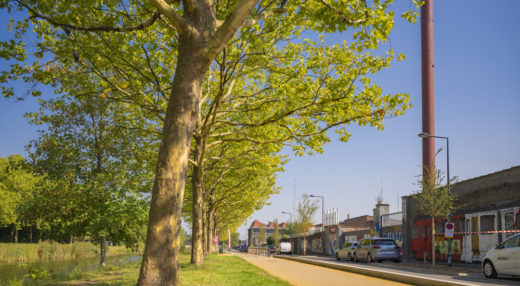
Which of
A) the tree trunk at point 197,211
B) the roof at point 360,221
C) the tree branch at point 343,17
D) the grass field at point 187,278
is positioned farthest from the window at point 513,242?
the roof at point 360,221

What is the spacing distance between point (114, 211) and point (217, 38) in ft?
44.4

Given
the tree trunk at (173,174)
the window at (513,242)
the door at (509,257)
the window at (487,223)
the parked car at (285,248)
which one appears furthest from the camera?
the parked car at (285,248)

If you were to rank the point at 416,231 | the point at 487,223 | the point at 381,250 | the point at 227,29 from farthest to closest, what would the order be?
the point at 416,231 < the point at 381,250 < the point at 487,223 < the point at 227,29

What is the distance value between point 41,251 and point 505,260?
35454mm

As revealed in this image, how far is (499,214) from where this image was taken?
76.9 feet

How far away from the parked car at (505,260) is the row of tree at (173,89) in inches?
247

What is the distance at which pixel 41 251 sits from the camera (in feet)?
122

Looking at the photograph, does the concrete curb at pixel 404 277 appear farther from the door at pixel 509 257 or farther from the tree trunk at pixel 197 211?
the tree trunk at pixel 197 211

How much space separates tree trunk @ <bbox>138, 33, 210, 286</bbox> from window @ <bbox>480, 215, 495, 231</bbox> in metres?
22.3

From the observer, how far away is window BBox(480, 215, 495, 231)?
2408cm

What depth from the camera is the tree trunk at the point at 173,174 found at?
6492mm

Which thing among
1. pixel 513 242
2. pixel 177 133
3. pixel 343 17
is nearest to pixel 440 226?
pixel 513 242

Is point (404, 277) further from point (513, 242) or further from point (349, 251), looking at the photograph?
point (349, 251)

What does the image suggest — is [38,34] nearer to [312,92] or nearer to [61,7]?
[61,7]
